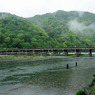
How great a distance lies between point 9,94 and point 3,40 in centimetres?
15824

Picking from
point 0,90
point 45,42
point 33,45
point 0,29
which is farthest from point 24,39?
point 0,90

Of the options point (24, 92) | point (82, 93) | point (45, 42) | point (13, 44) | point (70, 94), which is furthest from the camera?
point (45, 42)

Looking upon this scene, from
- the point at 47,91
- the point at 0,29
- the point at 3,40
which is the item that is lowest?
the point at 47,91

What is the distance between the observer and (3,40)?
169 meters

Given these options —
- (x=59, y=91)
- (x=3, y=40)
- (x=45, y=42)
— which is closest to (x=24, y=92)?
(x=59, y=91)

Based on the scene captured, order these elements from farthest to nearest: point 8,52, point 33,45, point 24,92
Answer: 1. point 33,45
2. point 8,52
3. point 24,92

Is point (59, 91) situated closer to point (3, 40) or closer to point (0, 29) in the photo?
point (3, 40)

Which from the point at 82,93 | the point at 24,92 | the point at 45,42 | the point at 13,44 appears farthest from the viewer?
the point at 45,42

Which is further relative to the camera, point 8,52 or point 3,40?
point 3,40

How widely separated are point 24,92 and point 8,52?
103 m

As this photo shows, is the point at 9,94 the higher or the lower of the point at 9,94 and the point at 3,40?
the lower

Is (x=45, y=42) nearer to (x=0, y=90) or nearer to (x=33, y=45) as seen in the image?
(x=33, y=45)

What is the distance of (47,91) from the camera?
19094 millimetres

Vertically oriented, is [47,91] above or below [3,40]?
below
